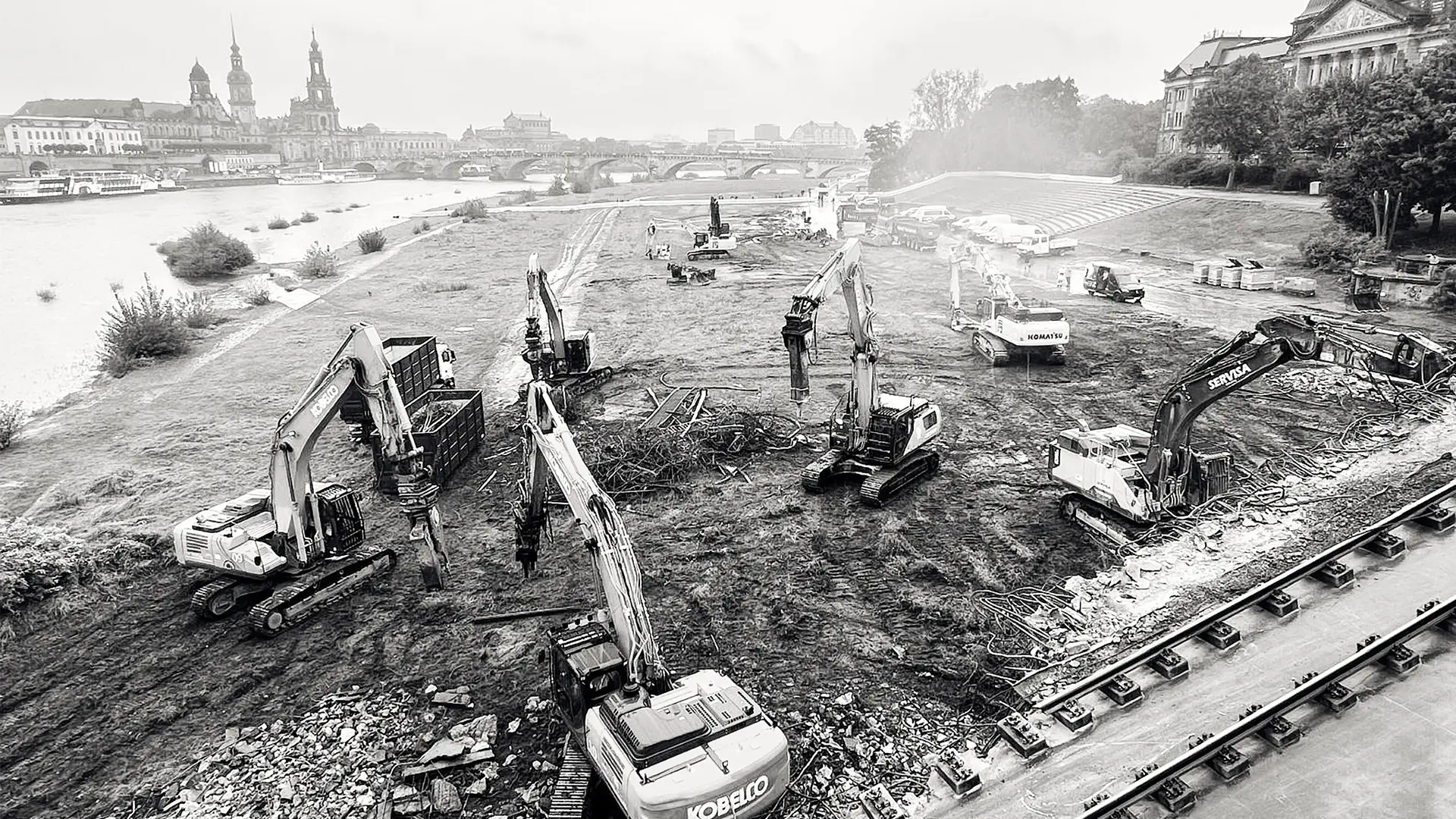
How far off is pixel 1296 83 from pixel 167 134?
18702 cm

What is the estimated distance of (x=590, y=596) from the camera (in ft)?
50.8

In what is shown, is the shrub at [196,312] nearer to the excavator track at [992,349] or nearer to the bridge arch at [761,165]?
the excavator track at [992,349]

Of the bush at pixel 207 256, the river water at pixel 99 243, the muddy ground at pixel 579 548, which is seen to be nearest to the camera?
the muddy ground at pixel 579 548

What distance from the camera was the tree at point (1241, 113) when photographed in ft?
194

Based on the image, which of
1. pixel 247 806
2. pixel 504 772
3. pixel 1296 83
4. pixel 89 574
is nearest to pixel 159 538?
pixel 89 574

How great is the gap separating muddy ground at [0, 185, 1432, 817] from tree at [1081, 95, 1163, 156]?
75.4 meters

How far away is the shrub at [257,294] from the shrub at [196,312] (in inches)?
75.4

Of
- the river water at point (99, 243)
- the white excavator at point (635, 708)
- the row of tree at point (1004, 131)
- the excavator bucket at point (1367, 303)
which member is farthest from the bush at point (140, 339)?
the row of tree at point (1004, 131)

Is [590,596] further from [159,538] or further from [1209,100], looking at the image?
[1209,100]

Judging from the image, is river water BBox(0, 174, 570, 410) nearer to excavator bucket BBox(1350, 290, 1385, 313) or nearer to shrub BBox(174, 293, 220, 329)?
shrub BBox(174, 293, 220, 329)

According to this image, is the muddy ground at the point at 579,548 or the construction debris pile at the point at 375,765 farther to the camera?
the muddy ground at the point at 579,548

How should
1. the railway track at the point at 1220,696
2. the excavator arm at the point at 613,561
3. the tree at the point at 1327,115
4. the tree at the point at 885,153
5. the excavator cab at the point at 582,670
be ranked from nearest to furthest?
the excavator arm at the point at 613,561, the excavator cab at the point at 582,670, the railway track at the point at 1220,696, the tree at the point at 1327,115, the tree at the point at 885,153

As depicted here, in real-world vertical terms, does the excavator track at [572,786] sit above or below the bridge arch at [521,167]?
below

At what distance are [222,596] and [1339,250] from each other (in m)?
46.4
